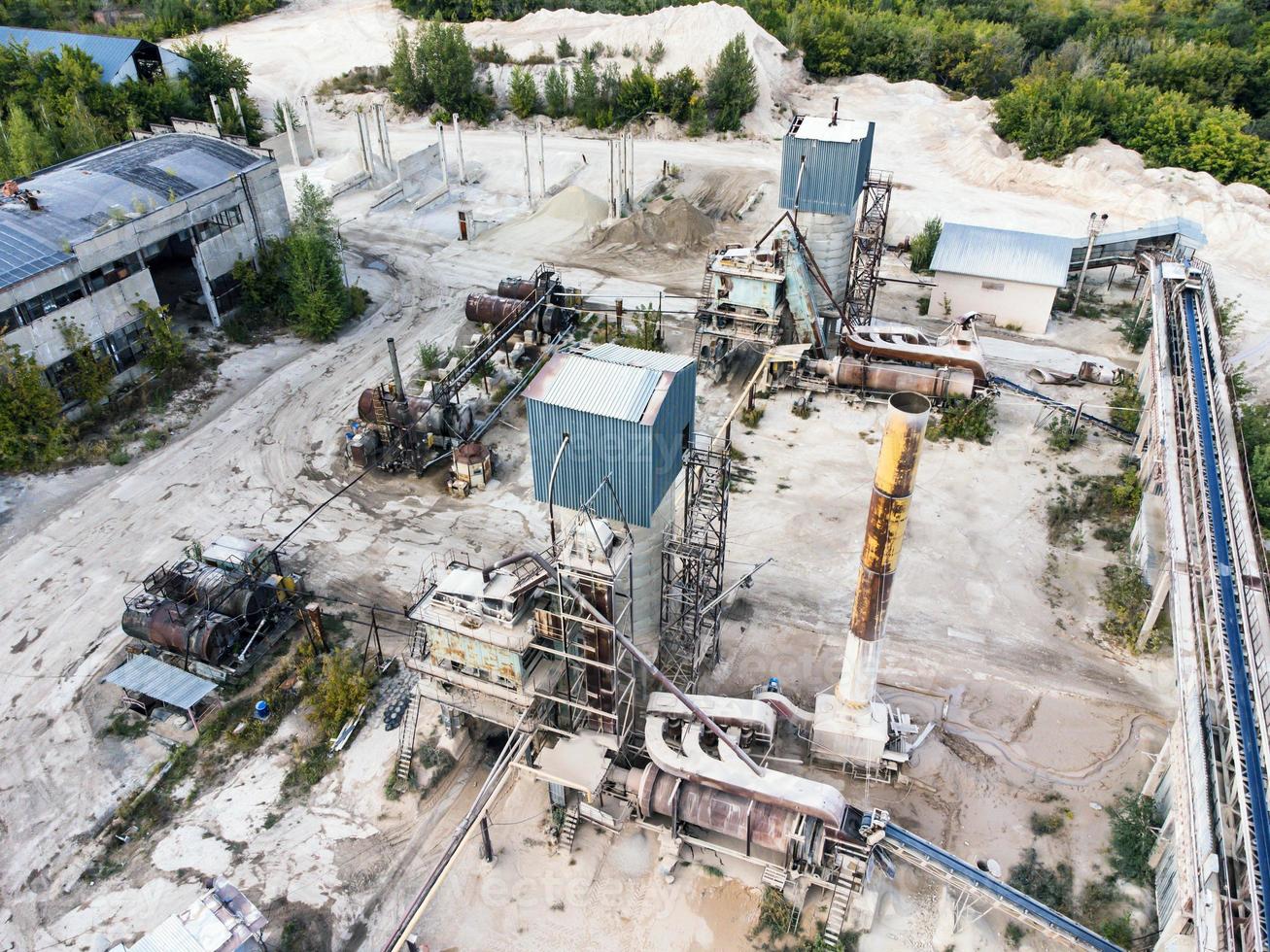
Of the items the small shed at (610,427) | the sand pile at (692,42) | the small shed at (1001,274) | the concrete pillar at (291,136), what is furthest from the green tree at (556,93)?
the small shed at (610,427)

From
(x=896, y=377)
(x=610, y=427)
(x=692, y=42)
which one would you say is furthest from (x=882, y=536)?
(x=692, y=42)

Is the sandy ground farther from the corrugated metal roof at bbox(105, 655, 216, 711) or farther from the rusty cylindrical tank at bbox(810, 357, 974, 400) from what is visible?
the corrugated metal roof at bbox(105, 655, 216, 711)

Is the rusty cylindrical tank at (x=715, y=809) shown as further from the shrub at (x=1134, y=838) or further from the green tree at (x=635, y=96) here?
the green tree at (x=635, y=96)

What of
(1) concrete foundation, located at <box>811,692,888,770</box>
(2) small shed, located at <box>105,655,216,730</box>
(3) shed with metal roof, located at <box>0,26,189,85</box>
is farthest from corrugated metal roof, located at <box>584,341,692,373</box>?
(3) shed with metal roof, located at <box>0,26,189,85</box>

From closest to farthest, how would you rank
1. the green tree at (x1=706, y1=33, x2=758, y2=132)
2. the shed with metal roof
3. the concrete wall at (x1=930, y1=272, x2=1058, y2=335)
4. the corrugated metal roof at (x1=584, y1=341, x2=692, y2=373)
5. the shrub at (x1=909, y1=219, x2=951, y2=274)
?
the corrugated metal roof at (x1=584, y1=341, x2=692, y2=373) → the concrete wall at (x1=930, y1=272, x2=1058, y2=335) → the shrub at (x1=909, y1=219, x2=951, y2=274) → the shed with metal roof → the green tree at (x1=706, y1=33, x2=758, y2=132)

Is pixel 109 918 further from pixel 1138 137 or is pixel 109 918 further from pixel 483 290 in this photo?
pixel 1138 137

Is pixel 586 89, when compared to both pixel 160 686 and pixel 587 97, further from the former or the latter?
pixel 160 686

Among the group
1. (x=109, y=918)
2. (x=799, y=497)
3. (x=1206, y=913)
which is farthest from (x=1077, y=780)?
(x=109, y=918)
